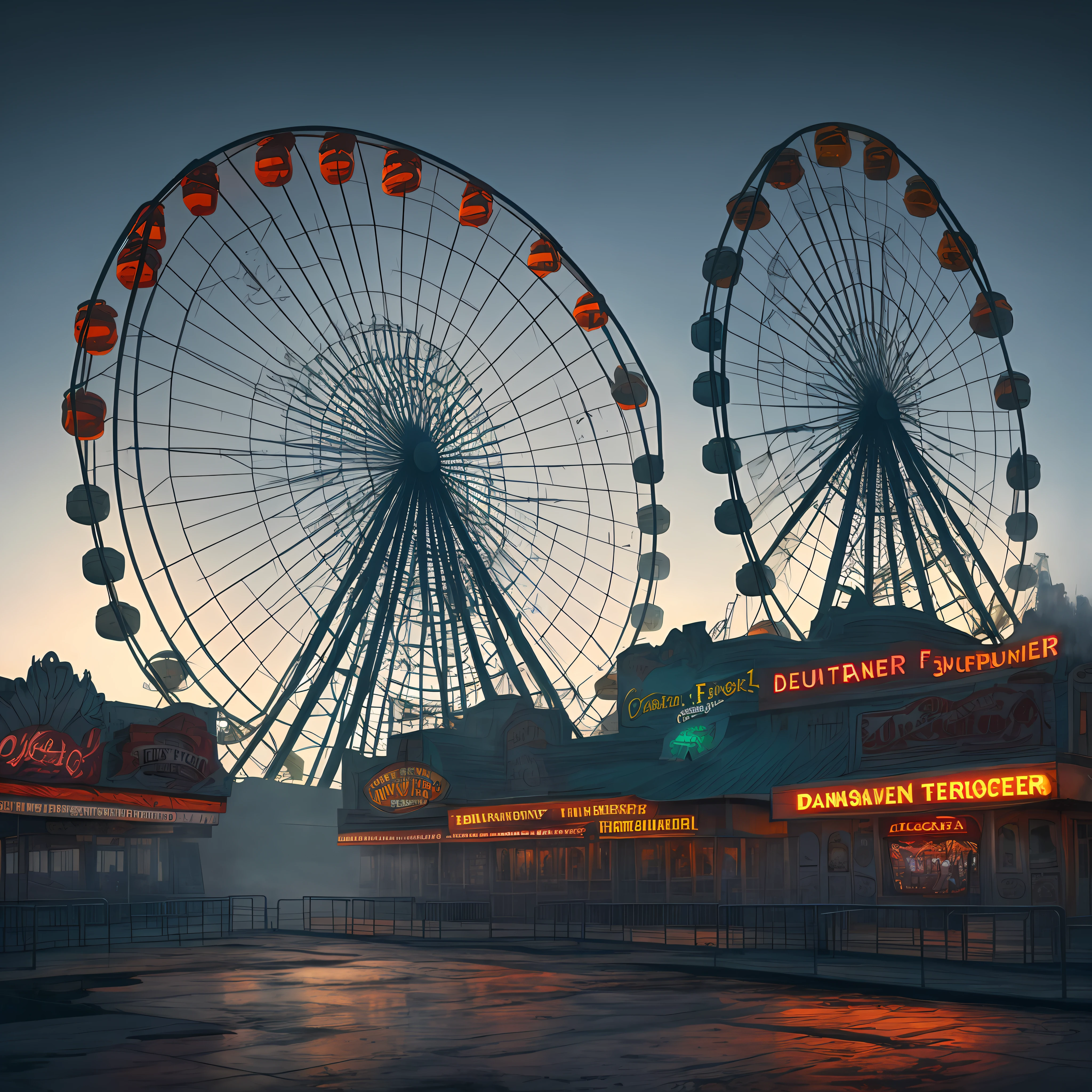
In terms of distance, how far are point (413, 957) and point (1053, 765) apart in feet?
42.0

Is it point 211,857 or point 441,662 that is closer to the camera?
point 441,662

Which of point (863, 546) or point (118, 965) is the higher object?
point (863, 546)

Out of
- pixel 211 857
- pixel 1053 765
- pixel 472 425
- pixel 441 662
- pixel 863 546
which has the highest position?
pixel 472 425

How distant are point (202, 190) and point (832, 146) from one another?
724 inches

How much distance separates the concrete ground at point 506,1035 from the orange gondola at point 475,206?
24.1 metres

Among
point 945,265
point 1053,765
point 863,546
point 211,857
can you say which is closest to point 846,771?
point 1053,765

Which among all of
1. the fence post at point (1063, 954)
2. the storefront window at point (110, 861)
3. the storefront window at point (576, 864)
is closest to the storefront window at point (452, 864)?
the storefront window at point (576, 864)

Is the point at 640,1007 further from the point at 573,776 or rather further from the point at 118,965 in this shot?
the point at 573,776

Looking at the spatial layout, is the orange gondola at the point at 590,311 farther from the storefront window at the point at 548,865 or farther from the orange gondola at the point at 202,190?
the storefront window at the point at 548,865

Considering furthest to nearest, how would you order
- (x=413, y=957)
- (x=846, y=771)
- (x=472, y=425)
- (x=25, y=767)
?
(x=472, y=425), (x=25, y=767), (x=846, y=771), (x=413, y=957)

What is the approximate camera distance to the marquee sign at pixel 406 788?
40938mm

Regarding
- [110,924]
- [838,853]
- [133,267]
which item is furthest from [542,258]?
[110,924]

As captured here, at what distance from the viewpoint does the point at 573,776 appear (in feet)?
129

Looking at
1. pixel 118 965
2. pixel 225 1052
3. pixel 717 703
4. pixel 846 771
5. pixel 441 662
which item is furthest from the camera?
pixel 441 662
